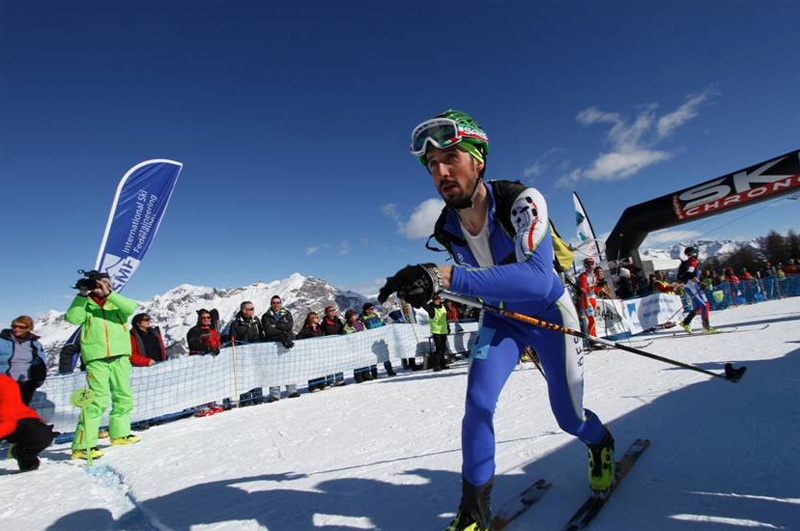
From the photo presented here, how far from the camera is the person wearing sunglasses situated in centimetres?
190

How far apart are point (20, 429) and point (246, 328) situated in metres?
4.76

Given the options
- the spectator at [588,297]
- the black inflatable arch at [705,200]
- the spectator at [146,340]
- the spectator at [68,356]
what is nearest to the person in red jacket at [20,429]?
the spectator at [68,356]

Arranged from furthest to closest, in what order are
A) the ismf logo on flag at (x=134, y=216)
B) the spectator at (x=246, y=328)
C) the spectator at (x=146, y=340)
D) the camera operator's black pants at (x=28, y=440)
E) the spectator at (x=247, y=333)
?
the spectator at (x=246, y=328), the spectator at (x=247, y=333), the ismf logo on flag at (x=134, y=216), the spectator at (x=146, y=340), the camera operator's black pants at (x=28, y=440)

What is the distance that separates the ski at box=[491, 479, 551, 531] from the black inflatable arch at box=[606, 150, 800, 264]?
18.8 m

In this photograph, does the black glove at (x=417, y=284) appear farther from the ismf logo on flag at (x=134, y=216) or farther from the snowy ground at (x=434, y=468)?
the ismf logo on flag at (x=134, y=216)

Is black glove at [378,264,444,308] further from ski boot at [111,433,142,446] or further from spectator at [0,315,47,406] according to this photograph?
spectator at [0,315,47,406]

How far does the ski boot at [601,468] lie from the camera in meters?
2.41

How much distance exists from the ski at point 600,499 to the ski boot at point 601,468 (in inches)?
1.8

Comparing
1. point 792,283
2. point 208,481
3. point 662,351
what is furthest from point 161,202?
point 792,283

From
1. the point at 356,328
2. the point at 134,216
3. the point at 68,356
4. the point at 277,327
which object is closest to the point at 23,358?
the point at 68,356

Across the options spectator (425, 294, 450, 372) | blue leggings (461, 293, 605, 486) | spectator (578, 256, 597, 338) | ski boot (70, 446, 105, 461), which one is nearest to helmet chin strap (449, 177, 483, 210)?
blue leggings (461, 293, 605, 486)

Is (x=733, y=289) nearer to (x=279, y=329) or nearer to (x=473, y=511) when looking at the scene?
(x=279, y=329)

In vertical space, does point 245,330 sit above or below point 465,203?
below

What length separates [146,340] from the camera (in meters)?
7.86
